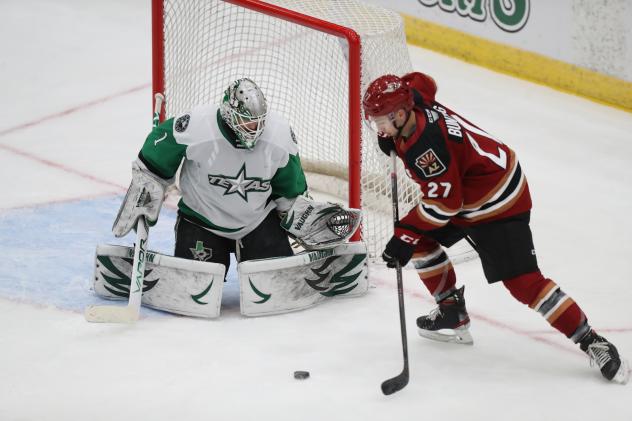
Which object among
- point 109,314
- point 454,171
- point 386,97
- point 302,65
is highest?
point 386,97

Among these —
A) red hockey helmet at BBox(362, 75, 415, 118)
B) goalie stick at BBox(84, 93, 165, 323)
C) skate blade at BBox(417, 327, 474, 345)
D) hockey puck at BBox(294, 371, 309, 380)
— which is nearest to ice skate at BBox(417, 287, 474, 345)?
skate blade at BBox(417, 327, 474, 345)

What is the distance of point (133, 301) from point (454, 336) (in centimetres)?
112

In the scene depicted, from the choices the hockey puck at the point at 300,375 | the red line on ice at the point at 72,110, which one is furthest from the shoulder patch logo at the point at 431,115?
the red line on ice at the point at 72,110

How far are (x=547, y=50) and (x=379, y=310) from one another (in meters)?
2.82

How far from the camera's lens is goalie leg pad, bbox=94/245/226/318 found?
13.4ft

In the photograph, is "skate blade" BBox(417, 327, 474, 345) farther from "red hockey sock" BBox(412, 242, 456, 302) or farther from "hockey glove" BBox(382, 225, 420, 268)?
"hockey glove" BBox(382, 225, 420, 268)

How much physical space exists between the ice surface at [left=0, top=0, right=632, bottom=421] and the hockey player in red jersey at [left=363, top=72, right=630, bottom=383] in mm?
263

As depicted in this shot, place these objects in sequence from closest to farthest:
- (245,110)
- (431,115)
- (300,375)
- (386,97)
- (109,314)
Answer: (386,97) → (431,115) → (300,375) → (245,110) → (109,314)

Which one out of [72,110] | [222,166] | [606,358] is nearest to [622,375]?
[606,358]

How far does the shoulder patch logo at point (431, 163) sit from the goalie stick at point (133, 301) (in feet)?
3.68

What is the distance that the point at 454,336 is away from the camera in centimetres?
404

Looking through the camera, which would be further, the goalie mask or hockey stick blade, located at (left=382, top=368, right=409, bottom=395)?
the goalie mask

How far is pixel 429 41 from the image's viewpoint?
7.20m

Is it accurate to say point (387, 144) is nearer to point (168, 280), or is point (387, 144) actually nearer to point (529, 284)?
point (529, 284)
